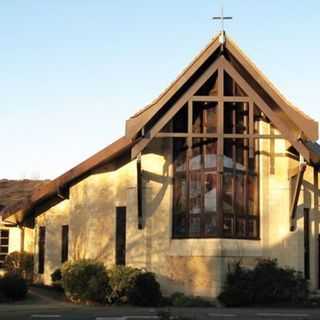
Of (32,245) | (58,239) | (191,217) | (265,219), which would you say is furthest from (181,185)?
(32,245)

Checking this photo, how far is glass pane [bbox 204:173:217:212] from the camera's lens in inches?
988

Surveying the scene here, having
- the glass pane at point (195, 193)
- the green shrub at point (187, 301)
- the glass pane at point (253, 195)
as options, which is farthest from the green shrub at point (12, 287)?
the glass pane at point (253, 195)

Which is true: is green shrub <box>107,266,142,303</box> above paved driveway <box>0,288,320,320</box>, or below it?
above

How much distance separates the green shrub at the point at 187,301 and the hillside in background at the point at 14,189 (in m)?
14.3

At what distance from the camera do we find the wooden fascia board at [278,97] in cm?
2423

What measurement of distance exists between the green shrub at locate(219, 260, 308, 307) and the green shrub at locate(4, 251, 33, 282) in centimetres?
1110

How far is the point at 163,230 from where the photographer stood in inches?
1028

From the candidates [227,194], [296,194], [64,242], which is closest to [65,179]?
[64,242]

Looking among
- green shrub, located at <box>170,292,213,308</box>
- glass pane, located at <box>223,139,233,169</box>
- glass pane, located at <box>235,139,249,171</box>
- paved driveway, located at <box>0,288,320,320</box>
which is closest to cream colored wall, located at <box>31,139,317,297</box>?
green shrub, located at <box>170,292,213,308</box>

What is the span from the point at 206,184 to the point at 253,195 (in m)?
1.93

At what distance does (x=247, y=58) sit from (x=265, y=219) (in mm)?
5789

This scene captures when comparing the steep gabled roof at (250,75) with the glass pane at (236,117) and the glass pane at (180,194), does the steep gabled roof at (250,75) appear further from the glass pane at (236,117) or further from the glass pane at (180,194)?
the glass pane at (180,194)

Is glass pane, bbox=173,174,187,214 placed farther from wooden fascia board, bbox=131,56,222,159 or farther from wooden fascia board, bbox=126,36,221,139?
wooden fascia board, bbox=126,36,221,139

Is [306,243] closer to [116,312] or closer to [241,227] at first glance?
[241,227]
